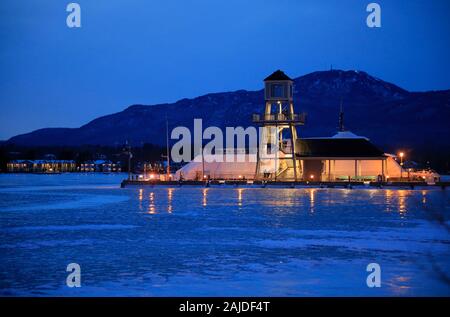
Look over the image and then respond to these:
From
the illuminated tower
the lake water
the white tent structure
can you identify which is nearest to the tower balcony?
the illuminated tower

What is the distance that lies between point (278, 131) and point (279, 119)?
5.89ft

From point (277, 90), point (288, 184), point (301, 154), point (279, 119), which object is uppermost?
point (277, 90)

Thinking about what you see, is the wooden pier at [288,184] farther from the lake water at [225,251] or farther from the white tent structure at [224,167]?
the lake water at [225,251]

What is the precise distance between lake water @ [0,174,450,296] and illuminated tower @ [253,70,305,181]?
81.2ft

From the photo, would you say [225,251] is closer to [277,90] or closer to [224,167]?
[277,90]

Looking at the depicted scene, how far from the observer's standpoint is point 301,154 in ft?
183

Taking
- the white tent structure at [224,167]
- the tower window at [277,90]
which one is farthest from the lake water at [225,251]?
the white tent structure at [224,167]

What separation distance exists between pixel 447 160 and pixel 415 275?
140 meters

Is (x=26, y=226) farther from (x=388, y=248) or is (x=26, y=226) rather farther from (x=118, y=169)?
(x=118, y=169)

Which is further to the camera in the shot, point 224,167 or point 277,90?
point 224,167

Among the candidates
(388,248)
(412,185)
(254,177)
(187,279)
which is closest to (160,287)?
(187,279)

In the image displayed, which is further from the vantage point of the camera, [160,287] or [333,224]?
[333,224]

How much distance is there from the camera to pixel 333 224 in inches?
933

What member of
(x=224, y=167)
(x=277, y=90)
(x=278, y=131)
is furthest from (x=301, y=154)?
(x=224, y=167)
